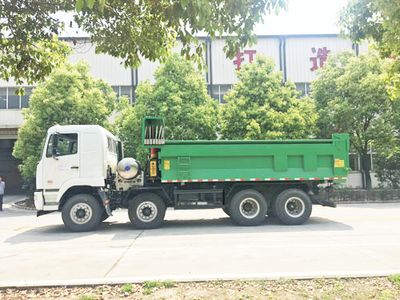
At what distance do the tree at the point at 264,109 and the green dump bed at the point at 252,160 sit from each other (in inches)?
302

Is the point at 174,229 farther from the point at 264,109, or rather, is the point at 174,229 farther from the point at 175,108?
the point at 264,109

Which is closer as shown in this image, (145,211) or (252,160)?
(145,211)

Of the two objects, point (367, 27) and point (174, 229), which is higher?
point (367, 27)

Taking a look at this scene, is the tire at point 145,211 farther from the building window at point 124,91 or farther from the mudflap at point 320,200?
the building window at point 124,91

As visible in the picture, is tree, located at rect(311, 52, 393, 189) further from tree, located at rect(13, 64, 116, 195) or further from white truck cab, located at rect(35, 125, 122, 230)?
white truck cab, located at rect(35, 125, 122, 230)

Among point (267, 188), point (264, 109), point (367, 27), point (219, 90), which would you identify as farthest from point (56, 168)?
point (219, 90)

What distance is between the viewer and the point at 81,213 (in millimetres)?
11859

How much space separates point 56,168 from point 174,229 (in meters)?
3.60

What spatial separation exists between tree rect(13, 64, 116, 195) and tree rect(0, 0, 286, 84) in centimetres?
1414

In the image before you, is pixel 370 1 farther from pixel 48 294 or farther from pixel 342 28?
pixel 48 294

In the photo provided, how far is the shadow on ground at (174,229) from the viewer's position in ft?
36.3

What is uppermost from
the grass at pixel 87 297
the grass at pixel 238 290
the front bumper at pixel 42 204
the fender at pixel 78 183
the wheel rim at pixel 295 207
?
the fender at pixel 78 183

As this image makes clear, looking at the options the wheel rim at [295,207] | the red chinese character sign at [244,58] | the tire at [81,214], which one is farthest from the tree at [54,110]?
the wheel rim at [295,207]

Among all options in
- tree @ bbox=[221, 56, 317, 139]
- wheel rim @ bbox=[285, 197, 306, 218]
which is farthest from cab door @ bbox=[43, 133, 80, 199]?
tree @ bbox=[221, 56, 317, 139]
